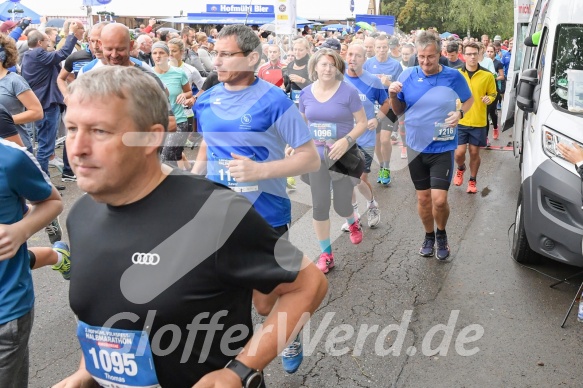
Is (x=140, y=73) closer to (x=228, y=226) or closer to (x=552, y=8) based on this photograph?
(x=228, y=226)

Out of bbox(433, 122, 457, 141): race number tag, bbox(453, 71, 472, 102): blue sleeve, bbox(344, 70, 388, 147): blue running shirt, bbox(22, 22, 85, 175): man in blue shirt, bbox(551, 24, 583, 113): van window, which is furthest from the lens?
bbox(22, 22, 85, 175): man in blue shirt

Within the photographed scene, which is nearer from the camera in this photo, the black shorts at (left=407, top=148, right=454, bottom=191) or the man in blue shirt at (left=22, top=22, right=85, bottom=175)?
the black shorts at (left=407, top=148, right=454, bottom=191)

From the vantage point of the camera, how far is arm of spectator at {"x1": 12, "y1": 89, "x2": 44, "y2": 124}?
5.71 m

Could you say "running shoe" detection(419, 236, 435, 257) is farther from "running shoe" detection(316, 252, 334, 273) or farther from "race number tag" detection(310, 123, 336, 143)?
"race number tag" detection(310, 123, 336, 143)

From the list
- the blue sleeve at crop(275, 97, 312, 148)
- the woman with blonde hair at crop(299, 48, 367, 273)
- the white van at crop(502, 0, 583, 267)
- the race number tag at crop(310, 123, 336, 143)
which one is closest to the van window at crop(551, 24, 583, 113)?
the white van at crop(502, 0, 583, 267)

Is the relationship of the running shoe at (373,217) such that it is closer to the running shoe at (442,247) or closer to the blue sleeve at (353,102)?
the running shoe at (442,247)

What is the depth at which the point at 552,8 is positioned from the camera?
20.0 ft

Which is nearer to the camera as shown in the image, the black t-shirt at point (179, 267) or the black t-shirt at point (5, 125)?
the black t-shirt at point (179, 267)

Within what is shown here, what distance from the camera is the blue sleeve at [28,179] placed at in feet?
8.90

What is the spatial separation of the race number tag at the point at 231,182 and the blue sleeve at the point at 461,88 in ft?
9.58

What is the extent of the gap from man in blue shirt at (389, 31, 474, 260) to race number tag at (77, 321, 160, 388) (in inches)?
172

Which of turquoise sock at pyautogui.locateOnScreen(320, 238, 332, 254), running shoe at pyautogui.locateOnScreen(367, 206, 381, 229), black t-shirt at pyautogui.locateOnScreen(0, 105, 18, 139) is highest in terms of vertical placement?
black t-shirt at pyautogui.locateOnScreen(0, 105, 18, 139)

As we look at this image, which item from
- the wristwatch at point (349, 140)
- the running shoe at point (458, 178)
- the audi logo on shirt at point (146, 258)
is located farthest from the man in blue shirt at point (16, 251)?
the running shoe at point (458, 178)

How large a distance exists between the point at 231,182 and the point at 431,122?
2630 mm
